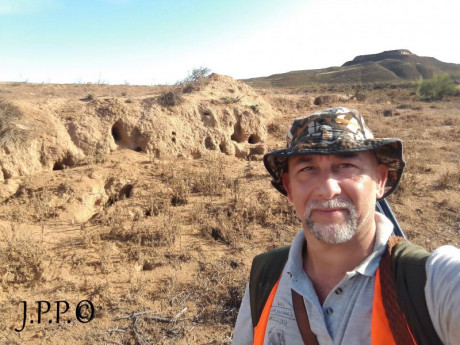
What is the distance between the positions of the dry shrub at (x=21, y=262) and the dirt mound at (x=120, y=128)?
2.19 metres

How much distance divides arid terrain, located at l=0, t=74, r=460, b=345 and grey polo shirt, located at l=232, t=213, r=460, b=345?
187cm

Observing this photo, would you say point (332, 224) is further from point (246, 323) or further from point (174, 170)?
point (174, 170)

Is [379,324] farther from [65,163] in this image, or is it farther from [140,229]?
[65,163]

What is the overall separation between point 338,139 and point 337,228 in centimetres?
38

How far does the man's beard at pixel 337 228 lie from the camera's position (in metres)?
1.42

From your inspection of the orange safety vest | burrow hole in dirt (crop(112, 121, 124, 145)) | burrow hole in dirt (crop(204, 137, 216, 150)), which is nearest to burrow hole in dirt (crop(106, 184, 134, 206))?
burrow hole in dirt (crop(112, 121, 124, 145))

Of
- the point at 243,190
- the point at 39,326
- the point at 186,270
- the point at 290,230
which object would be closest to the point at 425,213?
the point at 290,230

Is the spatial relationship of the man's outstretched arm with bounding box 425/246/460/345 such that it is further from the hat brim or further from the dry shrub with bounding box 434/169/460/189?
the dry shrub with bounding box 434/169/460/189

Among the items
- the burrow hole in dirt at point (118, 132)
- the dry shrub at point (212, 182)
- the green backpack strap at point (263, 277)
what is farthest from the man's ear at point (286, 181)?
the burrow hole in dirt at point (118, 132)

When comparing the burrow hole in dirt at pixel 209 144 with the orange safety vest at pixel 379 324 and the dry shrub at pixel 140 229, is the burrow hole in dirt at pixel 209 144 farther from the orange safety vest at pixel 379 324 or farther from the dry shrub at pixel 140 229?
the orange safety vest at pixel 379 324

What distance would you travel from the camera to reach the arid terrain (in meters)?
3.35

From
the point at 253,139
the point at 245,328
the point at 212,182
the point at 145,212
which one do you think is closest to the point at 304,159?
the point at 245,328

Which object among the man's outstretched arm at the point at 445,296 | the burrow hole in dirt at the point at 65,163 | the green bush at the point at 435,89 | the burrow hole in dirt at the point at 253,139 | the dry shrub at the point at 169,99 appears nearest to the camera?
the man's outstretched arm at the point at 445,296

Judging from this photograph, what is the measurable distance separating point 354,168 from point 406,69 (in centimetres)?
6284
